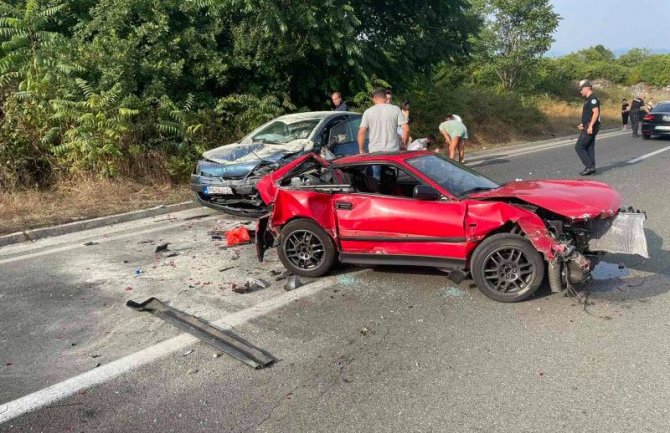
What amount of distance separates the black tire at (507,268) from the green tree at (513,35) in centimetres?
2856

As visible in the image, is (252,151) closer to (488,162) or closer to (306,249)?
(306,249)

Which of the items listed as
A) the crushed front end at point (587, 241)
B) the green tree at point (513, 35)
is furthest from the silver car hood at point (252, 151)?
the green tree at point (513, 35)

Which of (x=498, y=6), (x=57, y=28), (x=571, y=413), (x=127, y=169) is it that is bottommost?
(x=571, y=413)

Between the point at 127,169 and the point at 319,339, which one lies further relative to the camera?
the point at 127,169

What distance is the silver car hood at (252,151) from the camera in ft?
27.5

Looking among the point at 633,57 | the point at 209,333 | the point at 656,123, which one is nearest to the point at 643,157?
the point at 656,123

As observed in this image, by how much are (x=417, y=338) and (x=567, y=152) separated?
48.4ft

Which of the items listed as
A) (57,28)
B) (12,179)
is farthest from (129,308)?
(57,28)

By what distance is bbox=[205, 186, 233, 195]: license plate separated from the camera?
793 cm

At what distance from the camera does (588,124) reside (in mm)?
10711

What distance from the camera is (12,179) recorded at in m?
9.45

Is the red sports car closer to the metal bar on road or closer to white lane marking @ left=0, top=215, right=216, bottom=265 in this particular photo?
the metal bar on road

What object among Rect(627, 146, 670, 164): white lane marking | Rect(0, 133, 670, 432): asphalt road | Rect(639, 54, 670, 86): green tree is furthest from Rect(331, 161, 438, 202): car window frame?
Rect(639, 54, 670, 86): green tree

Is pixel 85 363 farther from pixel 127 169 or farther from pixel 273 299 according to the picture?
pixel 127 169
